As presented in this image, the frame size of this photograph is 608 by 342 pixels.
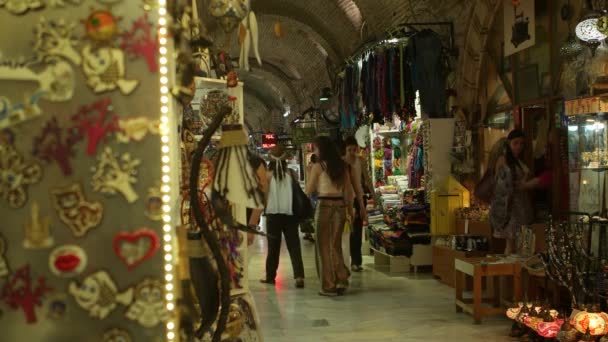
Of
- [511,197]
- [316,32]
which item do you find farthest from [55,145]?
[316,32]

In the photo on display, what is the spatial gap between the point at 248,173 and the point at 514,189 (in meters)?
4.32

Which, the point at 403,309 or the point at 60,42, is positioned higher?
the point at 60,42

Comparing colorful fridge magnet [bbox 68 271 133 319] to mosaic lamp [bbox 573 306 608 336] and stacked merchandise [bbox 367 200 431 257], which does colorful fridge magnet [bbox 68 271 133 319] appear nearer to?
mosaic lamp [bbox 573 306 608 336]

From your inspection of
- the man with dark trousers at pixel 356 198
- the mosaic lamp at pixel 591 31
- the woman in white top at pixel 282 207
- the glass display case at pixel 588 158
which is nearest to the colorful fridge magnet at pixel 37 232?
the glass display case at pixel 588 158

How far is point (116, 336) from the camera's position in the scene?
74.5 inches

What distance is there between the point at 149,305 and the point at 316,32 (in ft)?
42.4

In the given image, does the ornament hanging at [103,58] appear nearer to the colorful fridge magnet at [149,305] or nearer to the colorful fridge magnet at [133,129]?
the colorful fridge magnet at [133,129]

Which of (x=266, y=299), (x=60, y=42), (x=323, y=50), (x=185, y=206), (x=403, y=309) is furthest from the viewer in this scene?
(x=323, y=50)

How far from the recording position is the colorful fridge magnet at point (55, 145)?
1881mm

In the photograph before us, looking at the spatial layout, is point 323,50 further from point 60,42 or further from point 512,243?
point 60,42

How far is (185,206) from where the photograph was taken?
2.95 metres

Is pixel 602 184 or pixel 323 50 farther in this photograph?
pixel 323 50

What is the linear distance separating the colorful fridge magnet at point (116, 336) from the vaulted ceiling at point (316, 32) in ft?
22.7

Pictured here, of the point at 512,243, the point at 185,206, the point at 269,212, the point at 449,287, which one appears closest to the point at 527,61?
the point at 512,243
